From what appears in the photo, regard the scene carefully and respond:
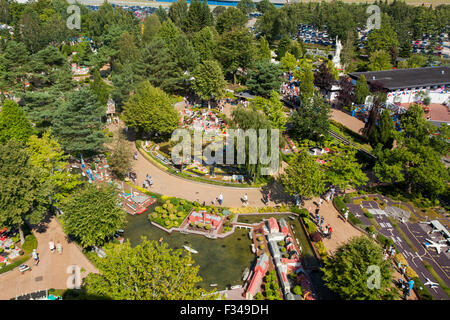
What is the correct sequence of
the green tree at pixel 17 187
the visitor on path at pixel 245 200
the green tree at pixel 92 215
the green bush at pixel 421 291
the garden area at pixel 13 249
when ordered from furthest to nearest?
the visitor on path at pixel 245 200 < the garden area at pixel 13 249 < the green tree at pixel 92 215 < the green tree at pixel 17 187 < the green bush at pixel 421 291

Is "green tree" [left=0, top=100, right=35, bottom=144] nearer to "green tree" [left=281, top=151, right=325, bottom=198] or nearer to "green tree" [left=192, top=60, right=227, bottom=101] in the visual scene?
"green tree" [left=192, top=60, right=227, bottom=101]

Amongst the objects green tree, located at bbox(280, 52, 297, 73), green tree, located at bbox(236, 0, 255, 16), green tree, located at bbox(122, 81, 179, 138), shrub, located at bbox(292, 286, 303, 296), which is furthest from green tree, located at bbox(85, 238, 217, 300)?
green tree, located at bbox(236, 0, 255, 16)

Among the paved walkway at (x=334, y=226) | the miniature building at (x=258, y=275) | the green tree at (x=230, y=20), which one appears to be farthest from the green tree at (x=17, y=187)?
the green tree at (x=230, y=20)

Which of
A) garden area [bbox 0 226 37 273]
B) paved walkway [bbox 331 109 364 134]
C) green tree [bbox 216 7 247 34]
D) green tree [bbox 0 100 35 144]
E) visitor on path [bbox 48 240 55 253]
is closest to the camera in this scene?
garden area [bbox 0 226 37 273]

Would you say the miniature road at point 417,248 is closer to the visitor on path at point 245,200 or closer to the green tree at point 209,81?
the visitor on path at point 245,200

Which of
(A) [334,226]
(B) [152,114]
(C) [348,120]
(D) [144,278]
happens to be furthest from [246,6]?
(D) [144,278]

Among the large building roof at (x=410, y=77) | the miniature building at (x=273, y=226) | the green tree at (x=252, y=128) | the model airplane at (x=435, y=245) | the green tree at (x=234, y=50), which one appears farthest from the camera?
the green tree at (x=234, y=50)
